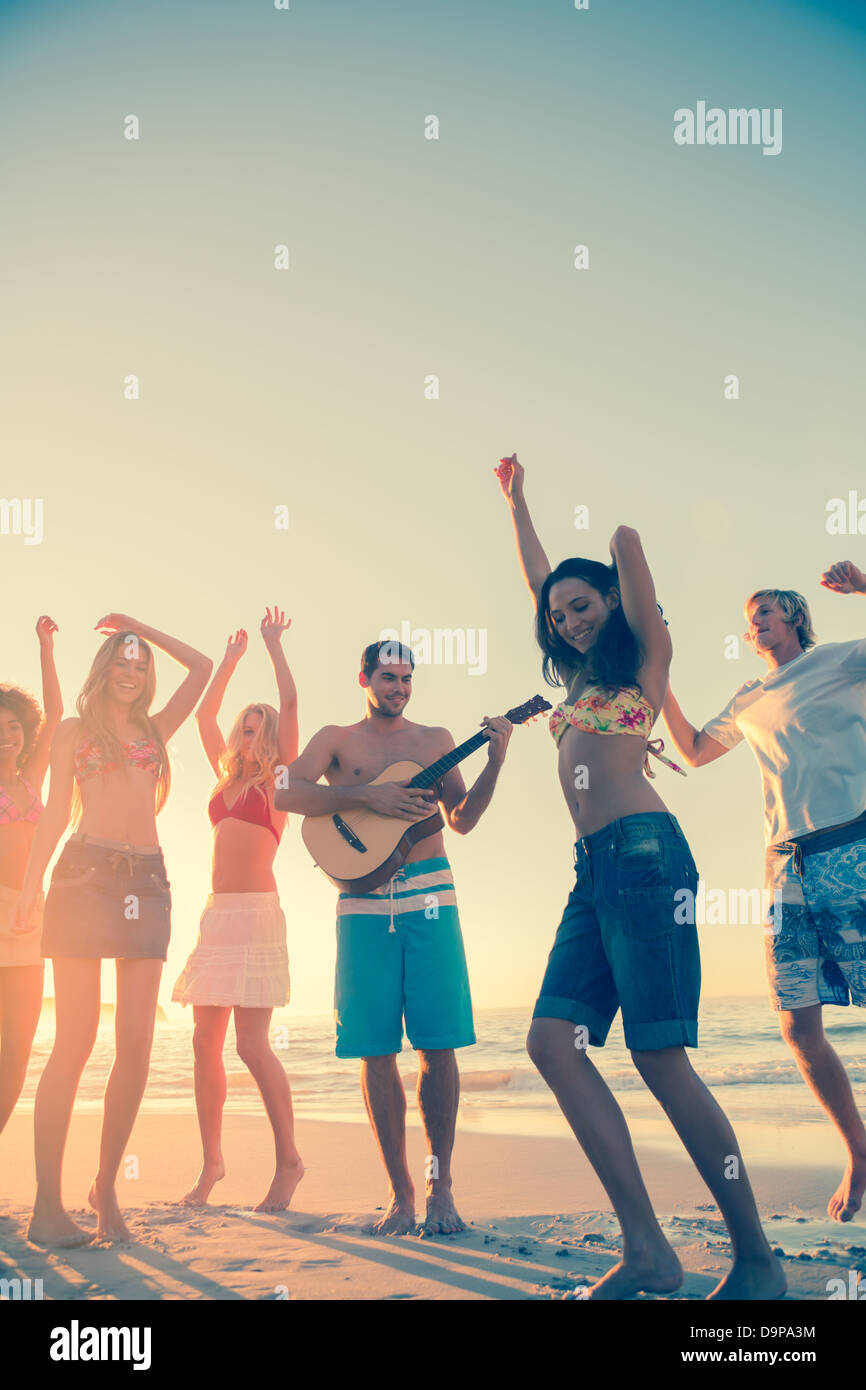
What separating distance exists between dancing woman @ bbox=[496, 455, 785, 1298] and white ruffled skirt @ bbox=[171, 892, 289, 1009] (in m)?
1.89

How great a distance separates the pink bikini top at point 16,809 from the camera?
4715 mm

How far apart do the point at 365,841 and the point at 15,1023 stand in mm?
1812

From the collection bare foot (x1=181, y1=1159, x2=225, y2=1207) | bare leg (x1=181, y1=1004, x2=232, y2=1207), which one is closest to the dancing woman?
bare leg (x1=181, y1=1004, x2=232, y2=1207)

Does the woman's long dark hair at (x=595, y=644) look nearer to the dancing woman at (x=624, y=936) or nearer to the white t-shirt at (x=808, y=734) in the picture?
the dancing woman at (x=624, y=936)

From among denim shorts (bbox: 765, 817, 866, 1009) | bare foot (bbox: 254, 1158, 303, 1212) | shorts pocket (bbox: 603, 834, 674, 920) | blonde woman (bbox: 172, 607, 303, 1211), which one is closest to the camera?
shorts pocket (bbox: 603, 834, 674, 920)

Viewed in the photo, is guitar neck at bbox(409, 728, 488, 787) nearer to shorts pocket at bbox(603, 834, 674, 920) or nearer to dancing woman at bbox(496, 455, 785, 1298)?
dancing woman at bbox(496, 455, 785, 1298)

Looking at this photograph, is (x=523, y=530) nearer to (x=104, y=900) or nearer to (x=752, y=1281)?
(x=104, y=900)

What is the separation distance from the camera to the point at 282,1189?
4.43 meters

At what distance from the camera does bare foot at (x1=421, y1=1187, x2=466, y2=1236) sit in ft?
12.2

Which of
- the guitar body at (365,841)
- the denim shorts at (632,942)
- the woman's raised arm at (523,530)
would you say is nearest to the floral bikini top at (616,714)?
the denim shorts at (632,942)

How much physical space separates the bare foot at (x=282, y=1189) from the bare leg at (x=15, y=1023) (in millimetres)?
1191

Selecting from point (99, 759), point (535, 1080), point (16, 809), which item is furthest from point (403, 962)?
point (535, 1080)

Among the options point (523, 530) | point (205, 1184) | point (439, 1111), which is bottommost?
point (205, 1184)

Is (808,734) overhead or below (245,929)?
overhead
